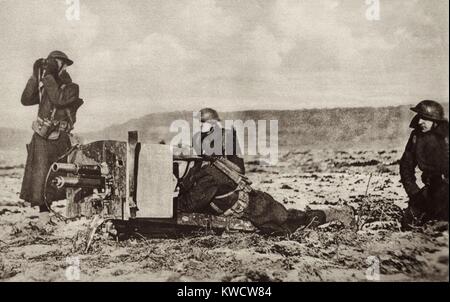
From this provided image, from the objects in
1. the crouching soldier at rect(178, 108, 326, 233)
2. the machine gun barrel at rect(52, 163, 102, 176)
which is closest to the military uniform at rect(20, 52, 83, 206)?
the machine gun barrel at rect(52, 163, 102, 176)

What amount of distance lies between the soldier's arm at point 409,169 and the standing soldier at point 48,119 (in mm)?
3192

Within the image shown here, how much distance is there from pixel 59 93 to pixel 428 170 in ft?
11.8

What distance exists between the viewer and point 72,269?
18.3 feet

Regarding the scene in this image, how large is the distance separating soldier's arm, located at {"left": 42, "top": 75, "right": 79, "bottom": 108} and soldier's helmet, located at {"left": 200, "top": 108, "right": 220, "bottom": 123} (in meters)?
1.30

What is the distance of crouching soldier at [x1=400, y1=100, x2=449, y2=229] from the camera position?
516 cm

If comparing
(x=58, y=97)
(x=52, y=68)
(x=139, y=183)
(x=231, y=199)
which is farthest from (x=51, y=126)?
(x=231, y=199)

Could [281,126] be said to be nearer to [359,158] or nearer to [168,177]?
[359,158]

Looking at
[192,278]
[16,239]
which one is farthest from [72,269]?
[192,278]

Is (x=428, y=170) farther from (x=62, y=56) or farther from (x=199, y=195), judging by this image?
(x=62, y=56)

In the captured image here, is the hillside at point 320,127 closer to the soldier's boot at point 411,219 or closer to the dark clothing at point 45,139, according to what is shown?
the dark clothing at point 45,139

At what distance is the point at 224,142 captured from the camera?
5594 mm

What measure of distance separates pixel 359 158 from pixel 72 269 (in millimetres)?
2918

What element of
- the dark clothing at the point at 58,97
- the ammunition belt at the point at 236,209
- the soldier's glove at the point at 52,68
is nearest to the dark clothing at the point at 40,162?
the dark clothing at the point at 58,97

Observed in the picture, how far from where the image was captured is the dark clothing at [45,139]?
5.84 meters
